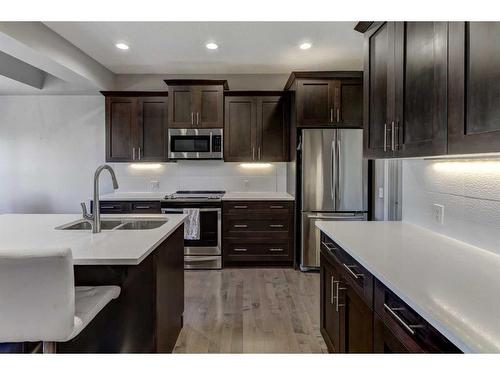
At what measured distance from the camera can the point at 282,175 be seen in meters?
5.00

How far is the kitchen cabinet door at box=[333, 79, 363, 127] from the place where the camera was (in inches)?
161

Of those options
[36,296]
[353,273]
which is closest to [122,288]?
[36,296]

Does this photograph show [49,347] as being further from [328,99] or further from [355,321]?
[328,99]

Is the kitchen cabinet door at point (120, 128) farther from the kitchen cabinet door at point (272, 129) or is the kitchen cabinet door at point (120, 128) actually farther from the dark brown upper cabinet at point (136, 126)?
the kitchen cabinet door at point (272, 129)

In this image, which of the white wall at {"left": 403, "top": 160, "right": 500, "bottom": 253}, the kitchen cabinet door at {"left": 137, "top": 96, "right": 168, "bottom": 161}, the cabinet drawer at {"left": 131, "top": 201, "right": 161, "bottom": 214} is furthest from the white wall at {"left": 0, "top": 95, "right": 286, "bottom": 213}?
the white wall at {"left": 403, "top": 160, "right": 500, "bottom": 253}

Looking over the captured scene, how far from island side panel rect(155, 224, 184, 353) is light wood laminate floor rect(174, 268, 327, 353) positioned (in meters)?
0.21

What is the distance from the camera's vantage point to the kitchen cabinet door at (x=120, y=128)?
4586 mm

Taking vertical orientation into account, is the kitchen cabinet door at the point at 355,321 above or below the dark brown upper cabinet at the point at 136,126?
below

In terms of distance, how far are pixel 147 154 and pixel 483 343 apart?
14.4 feet

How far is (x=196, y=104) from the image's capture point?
14.5 ft

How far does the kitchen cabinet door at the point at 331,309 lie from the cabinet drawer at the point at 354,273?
3.6 inches

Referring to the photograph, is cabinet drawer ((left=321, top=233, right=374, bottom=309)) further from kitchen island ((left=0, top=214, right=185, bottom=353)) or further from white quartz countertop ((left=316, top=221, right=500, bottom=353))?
kitchen island ((left=0, top=214, right=185, bottom=353))

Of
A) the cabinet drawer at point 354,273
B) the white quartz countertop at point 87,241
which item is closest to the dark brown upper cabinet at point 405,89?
the cabinet drawer at point 354,273
